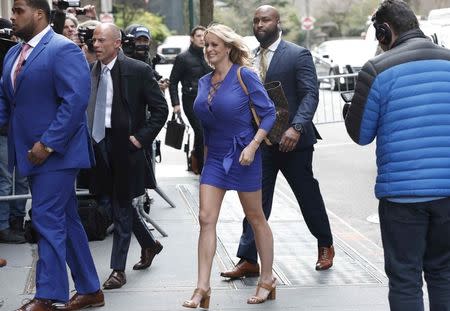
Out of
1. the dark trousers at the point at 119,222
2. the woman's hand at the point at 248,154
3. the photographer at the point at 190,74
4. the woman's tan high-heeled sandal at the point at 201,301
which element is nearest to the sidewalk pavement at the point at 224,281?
the dark trousers at the point at 119,222

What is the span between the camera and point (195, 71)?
46.0 feet

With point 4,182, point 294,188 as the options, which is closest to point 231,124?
point 294,188

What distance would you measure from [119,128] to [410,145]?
2.81 meters

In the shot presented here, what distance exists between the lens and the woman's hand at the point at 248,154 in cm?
689

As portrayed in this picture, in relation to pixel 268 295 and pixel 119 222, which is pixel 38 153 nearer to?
pixel 119 222

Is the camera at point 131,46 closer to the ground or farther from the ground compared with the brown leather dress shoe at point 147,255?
farther from the ground

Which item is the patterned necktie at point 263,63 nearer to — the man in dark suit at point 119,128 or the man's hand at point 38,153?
the man in dark suit at point 119,128

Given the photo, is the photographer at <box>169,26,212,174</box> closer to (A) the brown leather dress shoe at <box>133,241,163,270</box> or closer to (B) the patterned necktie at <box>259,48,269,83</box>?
(A) the brown leather dress shoe at <box>133,241,163,270</box>

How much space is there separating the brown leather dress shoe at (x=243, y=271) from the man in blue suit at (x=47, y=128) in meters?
1.51

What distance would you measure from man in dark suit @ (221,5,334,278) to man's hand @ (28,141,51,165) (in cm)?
192

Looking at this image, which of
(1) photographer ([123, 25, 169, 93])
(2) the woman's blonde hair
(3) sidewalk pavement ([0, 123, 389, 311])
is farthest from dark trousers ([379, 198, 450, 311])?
(1) photographer ([123, 25, 169, 93])

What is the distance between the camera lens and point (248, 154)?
22.6 ft

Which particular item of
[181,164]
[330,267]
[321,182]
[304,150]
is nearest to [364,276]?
[330,267]

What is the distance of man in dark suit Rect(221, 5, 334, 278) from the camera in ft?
26.1
